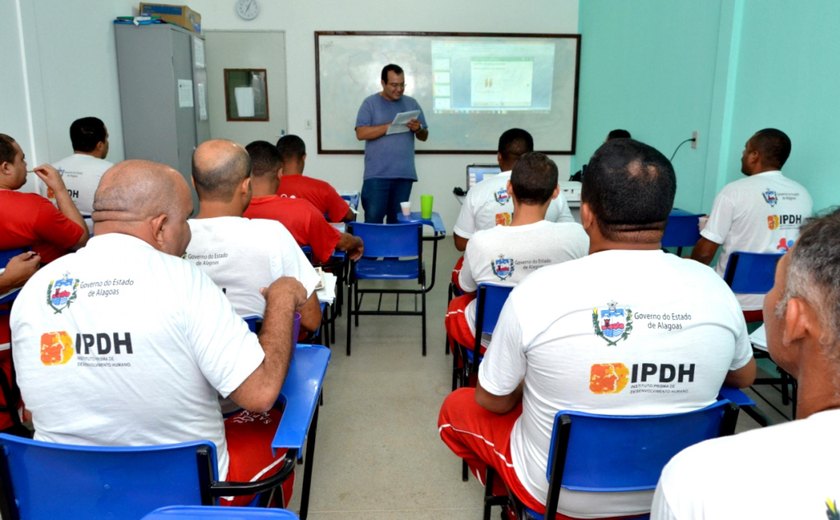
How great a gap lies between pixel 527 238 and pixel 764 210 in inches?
53.5

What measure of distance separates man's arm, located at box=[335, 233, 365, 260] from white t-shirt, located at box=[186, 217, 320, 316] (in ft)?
3.27

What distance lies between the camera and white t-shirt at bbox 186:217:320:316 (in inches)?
80.1

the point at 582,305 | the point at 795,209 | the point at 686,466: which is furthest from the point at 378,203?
the point at 686,466

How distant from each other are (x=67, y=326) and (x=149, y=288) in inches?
7.0

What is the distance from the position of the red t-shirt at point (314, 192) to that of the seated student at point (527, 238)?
144 cm

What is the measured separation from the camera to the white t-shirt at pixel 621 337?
1.28m

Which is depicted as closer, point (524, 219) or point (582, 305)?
point (582, 305)

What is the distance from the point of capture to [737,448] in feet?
2.32

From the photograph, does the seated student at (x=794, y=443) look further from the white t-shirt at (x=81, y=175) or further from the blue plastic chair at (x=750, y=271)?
the white t-shirt at (x=81, y=175)

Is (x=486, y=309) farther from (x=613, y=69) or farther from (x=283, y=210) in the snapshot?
(x=613, y=69)

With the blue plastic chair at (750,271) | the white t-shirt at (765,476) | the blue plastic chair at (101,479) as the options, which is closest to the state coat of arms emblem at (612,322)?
the white t-shirt at (765,476)

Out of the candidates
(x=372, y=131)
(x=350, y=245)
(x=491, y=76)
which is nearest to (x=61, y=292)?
(x=350, y=245)

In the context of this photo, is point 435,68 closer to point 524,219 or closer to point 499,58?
point 499,58

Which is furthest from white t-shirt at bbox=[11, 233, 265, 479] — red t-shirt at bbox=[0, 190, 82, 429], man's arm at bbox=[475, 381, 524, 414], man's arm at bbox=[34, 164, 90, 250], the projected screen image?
the projected screen image
